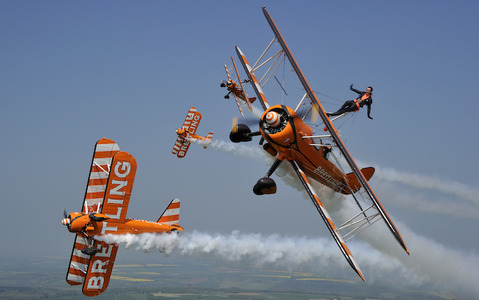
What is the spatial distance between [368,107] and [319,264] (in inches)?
388

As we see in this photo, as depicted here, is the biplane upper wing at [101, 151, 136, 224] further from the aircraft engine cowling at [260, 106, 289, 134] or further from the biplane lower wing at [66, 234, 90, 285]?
the aircraft engine cowling at [260, 106, 289, 134]

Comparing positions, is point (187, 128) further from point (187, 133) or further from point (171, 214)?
point (171, 214)

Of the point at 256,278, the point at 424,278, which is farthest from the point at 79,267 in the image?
the point at 256,278

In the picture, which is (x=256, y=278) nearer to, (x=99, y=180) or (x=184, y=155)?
(x=184, y=155)

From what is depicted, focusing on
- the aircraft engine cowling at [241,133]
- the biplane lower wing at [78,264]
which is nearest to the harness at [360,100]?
the aircraft engine cowling at [241,133]

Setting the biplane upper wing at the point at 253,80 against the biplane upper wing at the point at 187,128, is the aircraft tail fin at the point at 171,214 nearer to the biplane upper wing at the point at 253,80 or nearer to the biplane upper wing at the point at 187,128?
the biplane upper wing at the point at 253,80

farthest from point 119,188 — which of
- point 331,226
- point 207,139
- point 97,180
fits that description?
point 207,139

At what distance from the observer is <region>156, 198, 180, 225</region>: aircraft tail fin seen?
28453 millimetres

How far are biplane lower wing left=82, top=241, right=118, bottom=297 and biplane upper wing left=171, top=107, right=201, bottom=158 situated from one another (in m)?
28.3

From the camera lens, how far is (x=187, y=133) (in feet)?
180

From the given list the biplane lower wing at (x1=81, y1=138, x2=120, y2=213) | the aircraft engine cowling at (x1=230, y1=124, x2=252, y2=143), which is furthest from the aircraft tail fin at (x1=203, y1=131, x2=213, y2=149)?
the biplane lower wing at (x1=81, y1=138, x2=120, y2=213)

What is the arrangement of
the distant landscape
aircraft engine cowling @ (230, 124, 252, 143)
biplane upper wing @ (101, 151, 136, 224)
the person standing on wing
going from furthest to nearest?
the distant landscape → the person standing on wing → aircraft engine cowling @ (230, 124, 252, 143) → biplane upper wing @ (101, 151, 136, 224)

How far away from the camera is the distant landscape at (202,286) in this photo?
86125mm

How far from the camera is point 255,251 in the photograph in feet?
98.8
